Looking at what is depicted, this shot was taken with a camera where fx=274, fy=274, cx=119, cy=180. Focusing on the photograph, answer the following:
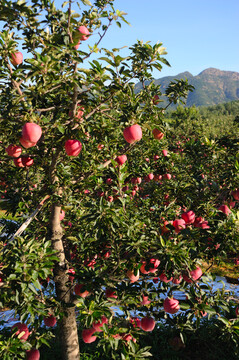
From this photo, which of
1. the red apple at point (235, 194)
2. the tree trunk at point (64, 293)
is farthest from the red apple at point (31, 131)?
the red apple at point (235, 194)

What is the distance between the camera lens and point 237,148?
11.4ft

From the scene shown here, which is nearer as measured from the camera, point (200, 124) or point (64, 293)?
point (64, 293)

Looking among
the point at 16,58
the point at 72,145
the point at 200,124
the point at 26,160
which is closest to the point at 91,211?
the point at 72,145

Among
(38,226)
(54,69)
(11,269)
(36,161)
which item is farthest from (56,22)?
(38,226)

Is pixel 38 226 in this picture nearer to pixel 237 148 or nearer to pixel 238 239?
pixel 238 239

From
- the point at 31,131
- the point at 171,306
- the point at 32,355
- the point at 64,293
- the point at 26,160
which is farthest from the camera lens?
the point at 64,293

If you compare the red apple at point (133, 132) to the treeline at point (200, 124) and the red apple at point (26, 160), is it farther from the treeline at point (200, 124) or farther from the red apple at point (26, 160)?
the red apple at point (26, 160)

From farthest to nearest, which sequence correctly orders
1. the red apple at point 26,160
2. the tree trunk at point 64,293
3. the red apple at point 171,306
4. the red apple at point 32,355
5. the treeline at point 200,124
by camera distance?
the treeline at point 200,124 → the tree trunk at point 64,293 → the red apple at point 26,160 → the red apple at point 171,306 → the red apple at point 32,355

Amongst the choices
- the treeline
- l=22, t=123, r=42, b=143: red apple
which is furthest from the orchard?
the treeline

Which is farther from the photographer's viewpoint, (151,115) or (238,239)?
(151,115)

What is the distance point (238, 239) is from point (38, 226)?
91.0 inches

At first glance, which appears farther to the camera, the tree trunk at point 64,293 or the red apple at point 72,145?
the tree trunk at point 64,293

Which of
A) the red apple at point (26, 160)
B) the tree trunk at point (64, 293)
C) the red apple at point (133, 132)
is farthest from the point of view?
the tree trunk at point (64, 293)

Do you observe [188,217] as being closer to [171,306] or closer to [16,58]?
[171,306]
